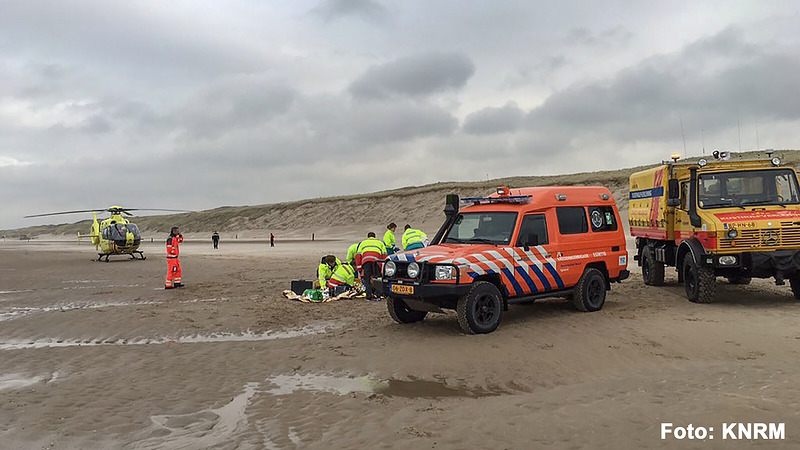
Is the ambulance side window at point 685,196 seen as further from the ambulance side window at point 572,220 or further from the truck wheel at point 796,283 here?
the ambulance side window at point 572,220

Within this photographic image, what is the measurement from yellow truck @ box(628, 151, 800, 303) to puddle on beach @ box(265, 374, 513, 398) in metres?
7.08

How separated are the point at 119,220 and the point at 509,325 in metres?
28.1

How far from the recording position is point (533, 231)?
9.91 meters

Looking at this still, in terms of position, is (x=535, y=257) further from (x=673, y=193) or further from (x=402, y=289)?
(x=673, y=193)

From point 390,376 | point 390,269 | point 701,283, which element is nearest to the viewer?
point 390,376

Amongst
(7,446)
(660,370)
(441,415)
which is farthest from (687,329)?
(7,446)

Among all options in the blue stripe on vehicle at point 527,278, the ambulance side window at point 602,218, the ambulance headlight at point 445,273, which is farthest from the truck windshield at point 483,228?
the ambulance side window at point 602,218

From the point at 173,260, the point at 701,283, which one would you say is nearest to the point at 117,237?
the point at 173,260

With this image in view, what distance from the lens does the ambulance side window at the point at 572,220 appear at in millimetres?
10430

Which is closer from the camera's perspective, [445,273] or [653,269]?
[445,273]

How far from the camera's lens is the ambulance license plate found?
886cm

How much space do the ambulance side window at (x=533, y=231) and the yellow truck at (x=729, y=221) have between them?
368 cm

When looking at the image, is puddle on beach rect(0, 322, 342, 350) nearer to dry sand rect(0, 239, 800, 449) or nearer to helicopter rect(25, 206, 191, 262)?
dry sand rect(0, 239, 800, 449)

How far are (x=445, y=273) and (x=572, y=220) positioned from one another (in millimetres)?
3394
